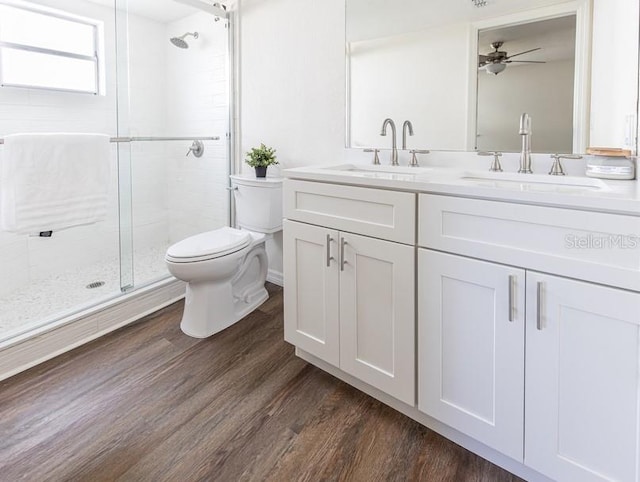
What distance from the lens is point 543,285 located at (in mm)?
1136

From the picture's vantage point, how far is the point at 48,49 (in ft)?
8.54

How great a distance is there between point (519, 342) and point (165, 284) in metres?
2.17

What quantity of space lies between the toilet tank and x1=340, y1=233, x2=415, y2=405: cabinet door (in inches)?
40.6

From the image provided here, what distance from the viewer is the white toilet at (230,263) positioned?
2.13 meters

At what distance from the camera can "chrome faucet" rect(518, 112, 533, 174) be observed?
1663 millimetres

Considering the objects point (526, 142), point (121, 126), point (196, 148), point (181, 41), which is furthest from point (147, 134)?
point (526, 142)

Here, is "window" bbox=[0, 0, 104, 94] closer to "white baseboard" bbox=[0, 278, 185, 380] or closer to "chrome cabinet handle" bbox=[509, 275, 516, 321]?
"white baseboard" bbox=[0, 278, 185, 380]

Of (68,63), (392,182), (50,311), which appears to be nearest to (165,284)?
(50,311)

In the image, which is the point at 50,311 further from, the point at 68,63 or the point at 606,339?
the point at 606,339

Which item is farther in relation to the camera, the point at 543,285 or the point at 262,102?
the point at 262,102

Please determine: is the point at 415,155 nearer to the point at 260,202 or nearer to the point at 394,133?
the point at 394,133

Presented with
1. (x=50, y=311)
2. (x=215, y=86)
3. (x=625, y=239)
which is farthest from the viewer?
(x=215, y=86)

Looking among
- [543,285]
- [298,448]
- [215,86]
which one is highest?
[215,86]

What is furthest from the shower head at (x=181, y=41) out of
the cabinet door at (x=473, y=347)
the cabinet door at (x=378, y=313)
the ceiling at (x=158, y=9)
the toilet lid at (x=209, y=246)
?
the cabinet door at (x=473, y=347)
